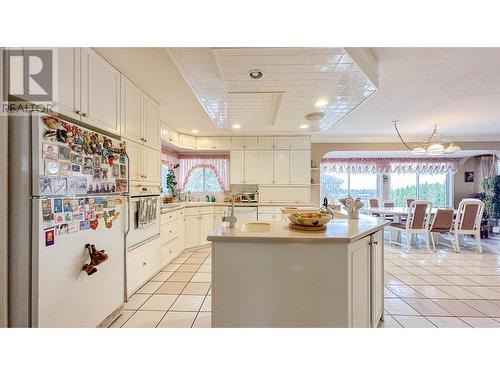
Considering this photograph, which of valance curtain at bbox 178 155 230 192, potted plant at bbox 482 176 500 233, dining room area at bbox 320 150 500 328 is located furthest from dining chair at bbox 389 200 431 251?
valance curtain at bbox 178 155 230 192

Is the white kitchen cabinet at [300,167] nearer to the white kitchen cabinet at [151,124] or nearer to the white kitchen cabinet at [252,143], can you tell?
the white kitchen cabinet at [252,143]

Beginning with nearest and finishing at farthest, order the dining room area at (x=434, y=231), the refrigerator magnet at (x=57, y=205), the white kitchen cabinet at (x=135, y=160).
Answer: the refrigerator magnet at (x=57, y=205), the dining room area at (x=434, y=231), the white kitchen cabinet at (x=135, y=160)

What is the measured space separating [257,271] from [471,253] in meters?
5.04

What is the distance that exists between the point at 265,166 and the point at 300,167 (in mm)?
760

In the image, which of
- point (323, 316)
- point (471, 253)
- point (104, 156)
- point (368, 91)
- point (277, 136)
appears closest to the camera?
point (323, 316)

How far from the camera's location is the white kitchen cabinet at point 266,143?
488cm

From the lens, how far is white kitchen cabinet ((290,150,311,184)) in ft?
15.9

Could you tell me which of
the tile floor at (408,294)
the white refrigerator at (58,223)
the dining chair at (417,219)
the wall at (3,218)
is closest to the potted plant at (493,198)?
the tile floor at (408,294)

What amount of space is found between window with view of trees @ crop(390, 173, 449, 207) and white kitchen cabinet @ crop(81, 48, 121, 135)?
7915 mm

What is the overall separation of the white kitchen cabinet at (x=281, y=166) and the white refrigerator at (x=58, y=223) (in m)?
3.48

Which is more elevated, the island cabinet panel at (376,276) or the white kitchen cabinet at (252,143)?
the white kitchen cabinet at (252,143)
